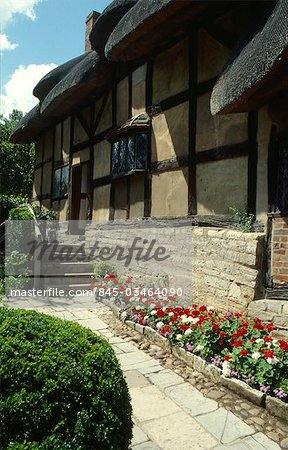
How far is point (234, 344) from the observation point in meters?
3.38

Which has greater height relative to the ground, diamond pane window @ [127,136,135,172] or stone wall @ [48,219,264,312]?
diamond pane window @ [127,136,135,172]

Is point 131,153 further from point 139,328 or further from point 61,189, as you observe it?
point 61,189

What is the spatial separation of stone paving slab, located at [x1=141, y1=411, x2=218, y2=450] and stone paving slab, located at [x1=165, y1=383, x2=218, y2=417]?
0.12m

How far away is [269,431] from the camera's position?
2617 mm

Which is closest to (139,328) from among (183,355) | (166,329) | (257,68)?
(166,329)

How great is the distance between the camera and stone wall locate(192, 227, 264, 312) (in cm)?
425

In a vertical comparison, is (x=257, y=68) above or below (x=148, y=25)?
below

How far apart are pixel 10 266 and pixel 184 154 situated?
417 cm

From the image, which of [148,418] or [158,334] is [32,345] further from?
[158,334]

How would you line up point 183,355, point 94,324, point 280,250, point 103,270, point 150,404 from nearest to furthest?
point 150,404
point 183,355
point 280,250
point 94,324
point 103,270

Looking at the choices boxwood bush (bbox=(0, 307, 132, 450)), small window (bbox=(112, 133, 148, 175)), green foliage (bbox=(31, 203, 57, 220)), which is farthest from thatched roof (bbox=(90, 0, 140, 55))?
boxwood bush (bbox=(0, 307, 132, 450))

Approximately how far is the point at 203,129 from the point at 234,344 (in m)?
3.37

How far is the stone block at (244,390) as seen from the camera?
115 inches

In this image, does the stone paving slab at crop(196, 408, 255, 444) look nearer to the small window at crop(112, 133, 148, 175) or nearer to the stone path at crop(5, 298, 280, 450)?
the stone path at crop(5, 298, 280, 450)
